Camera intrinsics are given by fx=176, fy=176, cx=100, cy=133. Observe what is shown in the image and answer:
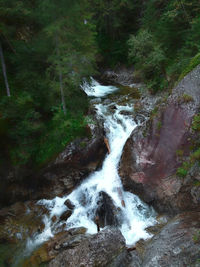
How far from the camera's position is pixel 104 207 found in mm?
8891

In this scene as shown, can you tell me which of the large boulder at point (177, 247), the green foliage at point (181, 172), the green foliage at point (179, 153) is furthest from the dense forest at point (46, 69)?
the large boulder at point (177, 247)

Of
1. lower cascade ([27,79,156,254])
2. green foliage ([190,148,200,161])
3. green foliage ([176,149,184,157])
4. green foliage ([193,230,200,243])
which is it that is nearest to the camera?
green foliage ([193,230,200,243])

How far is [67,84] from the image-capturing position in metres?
9.75

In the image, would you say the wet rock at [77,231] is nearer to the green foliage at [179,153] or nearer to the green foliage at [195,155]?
the green foliage at [179,153]

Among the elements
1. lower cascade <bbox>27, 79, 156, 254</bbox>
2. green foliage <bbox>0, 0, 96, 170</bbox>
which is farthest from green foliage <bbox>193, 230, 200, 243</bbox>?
green foliage <bbox>0, 0, 96, 170</bbox>

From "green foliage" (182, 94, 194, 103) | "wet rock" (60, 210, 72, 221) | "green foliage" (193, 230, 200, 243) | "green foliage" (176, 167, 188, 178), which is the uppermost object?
"green foliage" (182, 94, 194, 103)

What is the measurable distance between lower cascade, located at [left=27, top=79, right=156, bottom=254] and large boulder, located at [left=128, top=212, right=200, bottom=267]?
1961mm

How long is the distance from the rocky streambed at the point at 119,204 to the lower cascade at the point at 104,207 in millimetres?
46

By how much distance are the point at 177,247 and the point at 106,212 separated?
4.32 meters

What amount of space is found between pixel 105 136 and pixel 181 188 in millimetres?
5197

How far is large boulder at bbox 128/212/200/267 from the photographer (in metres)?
4.49

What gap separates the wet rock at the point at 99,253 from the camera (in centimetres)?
500

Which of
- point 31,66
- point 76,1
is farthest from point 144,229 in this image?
point 76,1

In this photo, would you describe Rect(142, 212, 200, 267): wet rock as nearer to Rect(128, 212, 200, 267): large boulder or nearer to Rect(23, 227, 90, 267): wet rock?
Rect(128, 212, 200, 267): large boulder
